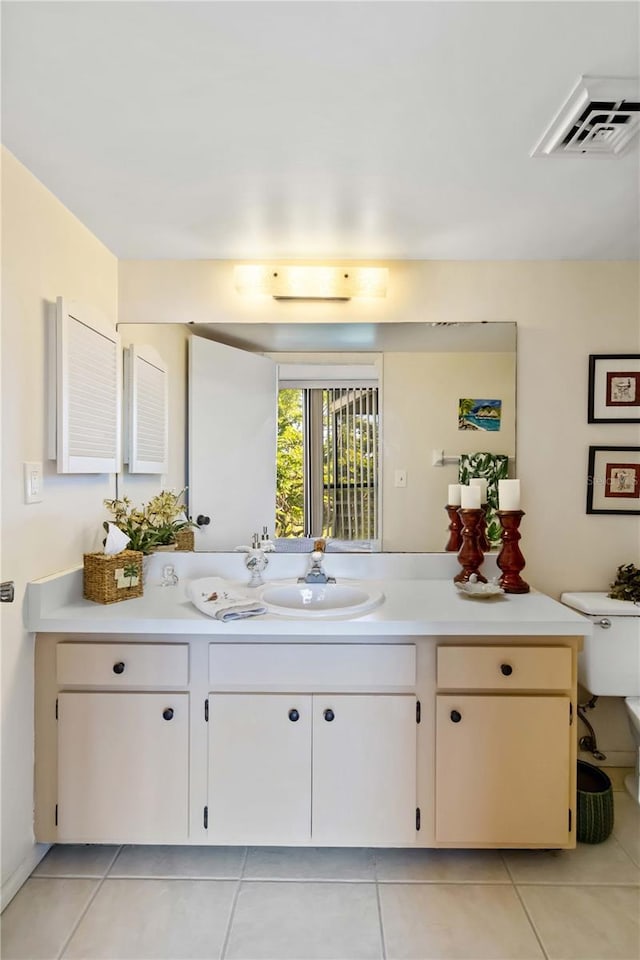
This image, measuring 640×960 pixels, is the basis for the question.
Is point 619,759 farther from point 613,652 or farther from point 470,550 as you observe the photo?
point 470,550

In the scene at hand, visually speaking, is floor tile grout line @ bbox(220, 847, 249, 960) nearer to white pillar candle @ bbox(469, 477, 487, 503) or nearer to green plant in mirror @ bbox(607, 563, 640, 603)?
white pillar candle @ bbox(469, 477, 487, 503)

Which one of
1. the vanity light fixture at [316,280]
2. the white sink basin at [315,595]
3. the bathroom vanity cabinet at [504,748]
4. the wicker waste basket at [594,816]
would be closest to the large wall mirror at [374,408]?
the vanity light fixture at [316,280]

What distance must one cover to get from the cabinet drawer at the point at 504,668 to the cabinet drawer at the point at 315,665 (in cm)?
12

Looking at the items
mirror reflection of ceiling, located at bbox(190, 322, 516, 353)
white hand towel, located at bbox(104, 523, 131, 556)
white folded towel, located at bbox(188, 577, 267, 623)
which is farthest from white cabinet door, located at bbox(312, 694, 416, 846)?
mirror reflection of ceiling, located at bbox(190, 322, 516, 353)

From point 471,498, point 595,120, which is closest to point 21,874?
point 471,498

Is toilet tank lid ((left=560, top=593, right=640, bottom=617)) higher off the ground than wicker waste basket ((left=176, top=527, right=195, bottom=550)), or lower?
lower

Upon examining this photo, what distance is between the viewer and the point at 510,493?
6.83ft

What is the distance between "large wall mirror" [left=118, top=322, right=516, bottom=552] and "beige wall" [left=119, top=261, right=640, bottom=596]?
0.06 meters

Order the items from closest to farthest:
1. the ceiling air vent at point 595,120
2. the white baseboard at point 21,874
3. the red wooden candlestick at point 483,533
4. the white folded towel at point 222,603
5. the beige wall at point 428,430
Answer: the ceiling air vent at point 595,120
the white baseboard at point 21,874
the white folded towel at point 222,603
the red wooden candlestick at point 483,533
the beige wall at point 428,430

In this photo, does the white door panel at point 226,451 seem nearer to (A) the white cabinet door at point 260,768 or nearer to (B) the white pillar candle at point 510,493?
(A) the white cabinet door at point 260,768

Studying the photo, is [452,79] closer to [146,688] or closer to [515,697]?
[515,697]

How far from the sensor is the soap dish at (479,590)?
1.94 metres

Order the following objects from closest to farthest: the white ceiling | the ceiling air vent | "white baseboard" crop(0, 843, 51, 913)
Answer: the white ceiling
the ceiling air vent
"white baseboard" crop(0, 843, 51, 913)

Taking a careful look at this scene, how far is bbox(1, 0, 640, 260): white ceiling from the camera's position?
1.09 m
